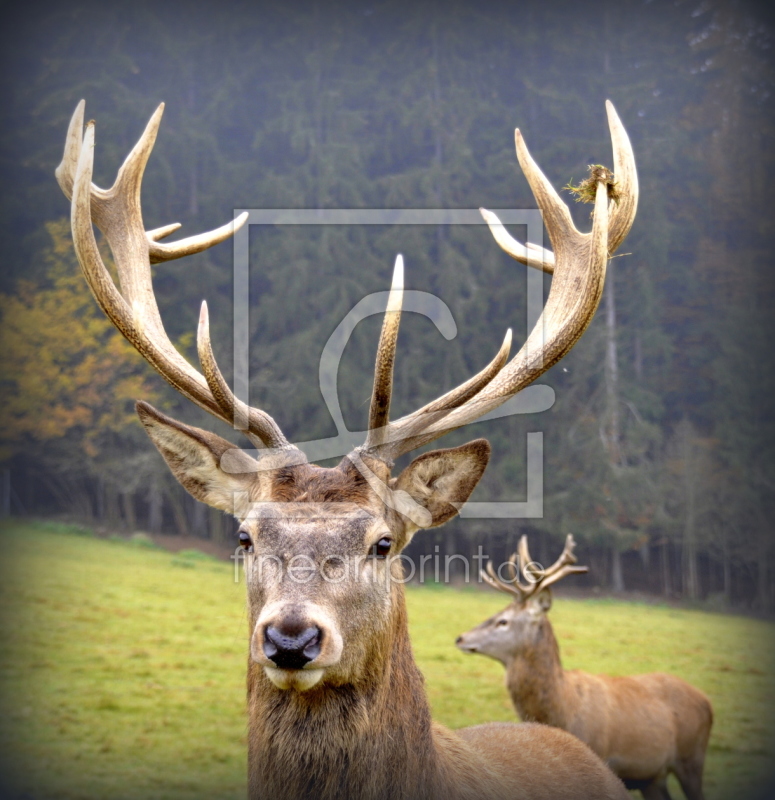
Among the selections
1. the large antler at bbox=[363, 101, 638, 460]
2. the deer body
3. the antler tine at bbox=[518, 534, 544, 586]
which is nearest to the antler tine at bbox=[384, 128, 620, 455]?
the large antler at bbox=[363, 101, 638, 460]

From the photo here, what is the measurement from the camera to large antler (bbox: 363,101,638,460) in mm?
2729

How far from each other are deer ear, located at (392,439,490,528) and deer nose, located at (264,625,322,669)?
777 mm

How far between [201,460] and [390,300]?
883 mm

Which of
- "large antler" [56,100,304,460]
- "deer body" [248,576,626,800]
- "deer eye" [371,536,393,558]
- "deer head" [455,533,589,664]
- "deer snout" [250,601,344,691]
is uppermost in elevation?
"large antler" [56,100,304,460]

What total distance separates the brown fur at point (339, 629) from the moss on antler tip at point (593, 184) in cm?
116

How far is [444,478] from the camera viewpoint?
9.18 ft

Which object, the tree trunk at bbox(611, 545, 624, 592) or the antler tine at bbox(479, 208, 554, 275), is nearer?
the antler tine at bbox(479, 208, 554, 275)

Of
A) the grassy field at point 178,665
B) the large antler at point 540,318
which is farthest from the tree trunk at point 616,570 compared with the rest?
the large antler at point 540,318

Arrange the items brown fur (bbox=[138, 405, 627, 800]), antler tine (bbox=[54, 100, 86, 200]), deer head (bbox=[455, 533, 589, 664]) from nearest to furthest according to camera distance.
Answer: brown fur (bbox=[138, 405, 627, 800]) → antler tine (bbox=[54, 100, 86, 200]) → deer head (bbox=[455, 533, 589, 664])

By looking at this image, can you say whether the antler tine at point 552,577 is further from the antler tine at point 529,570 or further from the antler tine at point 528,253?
the antler tine at point 528,253

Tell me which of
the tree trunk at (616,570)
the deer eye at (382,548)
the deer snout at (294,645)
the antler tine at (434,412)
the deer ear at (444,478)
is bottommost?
the tree trunk at (616,570)

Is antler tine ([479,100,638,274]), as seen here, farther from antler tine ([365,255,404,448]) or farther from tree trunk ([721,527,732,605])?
tree trunk ([721,527,732,605])

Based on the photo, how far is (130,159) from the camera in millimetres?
3602

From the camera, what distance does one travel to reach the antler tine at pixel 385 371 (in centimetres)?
268
